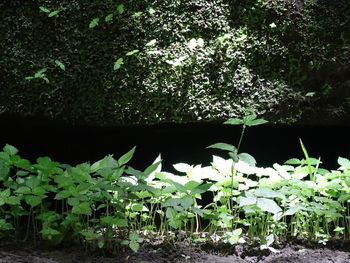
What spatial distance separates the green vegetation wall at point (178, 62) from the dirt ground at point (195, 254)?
0.61m

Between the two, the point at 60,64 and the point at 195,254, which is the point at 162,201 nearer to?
the point at 195,254

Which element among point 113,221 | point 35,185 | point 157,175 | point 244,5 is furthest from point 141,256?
point 244,5

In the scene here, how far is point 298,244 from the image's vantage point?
177 centimetres

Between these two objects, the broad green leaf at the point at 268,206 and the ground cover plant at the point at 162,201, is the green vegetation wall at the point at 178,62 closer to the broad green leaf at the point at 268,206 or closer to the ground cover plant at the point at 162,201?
the ground cover plant at the point at 162,201

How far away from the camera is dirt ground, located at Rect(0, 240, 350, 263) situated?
5.09 feet

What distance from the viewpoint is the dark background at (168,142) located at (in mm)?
2121

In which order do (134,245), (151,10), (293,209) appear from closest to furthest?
(134,245) < (293,209) < (151,10)

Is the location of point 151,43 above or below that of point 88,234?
above

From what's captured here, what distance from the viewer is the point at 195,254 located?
65.1 inches

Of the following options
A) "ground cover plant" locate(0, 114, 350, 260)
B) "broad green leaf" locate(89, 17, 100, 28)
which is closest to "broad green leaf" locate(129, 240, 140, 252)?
"ground cover plant" locate(0, 114, 350, 260)

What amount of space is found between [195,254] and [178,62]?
3.04 feet

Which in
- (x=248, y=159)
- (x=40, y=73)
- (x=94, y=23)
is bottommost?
(x=248, y=159)

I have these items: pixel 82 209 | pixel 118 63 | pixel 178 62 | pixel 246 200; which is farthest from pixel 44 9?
pixel 246 200

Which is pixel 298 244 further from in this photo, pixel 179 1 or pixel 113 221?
pixel 179 1
